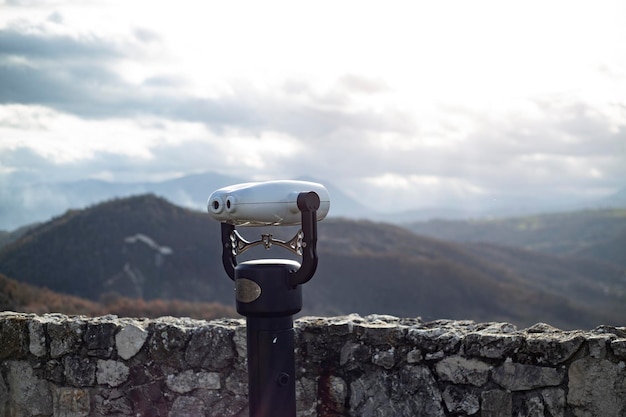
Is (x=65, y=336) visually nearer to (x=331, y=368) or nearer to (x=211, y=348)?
(x=211, y=348)

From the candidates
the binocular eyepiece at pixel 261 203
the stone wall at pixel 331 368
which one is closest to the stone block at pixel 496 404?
the stone wall at pixel 331 368

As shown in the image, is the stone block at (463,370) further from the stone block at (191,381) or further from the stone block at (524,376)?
the stone block at (191,381)

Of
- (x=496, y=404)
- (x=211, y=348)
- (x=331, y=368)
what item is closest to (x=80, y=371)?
(x=211, y=348)

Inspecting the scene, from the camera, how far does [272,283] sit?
2.70m

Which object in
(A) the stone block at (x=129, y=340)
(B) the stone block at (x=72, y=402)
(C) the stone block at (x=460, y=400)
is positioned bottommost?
(B) the stone block at (x=72, y=402)

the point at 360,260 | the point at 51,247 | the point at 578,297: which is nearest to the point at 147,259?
the point at 51,247

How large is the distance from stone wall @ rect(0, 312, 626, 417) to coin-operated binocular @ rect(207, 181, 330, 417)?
68 cm

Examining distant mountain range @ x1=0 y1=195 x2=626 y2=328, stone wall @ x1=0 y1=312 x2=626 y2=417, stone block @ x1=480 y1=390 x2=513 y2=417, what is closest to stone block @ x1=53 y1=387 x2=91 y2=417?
stone wall @ x1=0 y1=312 x2=626 y2=417

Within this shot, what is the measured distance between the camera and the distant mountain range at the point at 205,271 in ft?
97.1

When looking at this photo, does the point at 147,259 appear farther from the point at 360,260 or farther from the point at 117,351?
the point at 117,351

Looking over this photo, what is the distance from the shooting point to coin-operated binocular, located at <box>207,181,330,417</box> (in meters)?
2.70

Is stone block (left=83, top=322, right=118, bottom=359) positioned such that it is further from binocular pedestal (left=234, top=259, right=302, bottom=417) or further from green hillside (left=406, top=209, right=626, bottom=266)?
green hillside (left=406, top=209, right=626, bottom=266)

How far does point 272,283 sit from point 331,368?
0.96 metres

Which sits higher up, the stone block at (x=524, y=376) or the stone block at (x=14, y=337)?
the stone block at (x=14, y=337)
